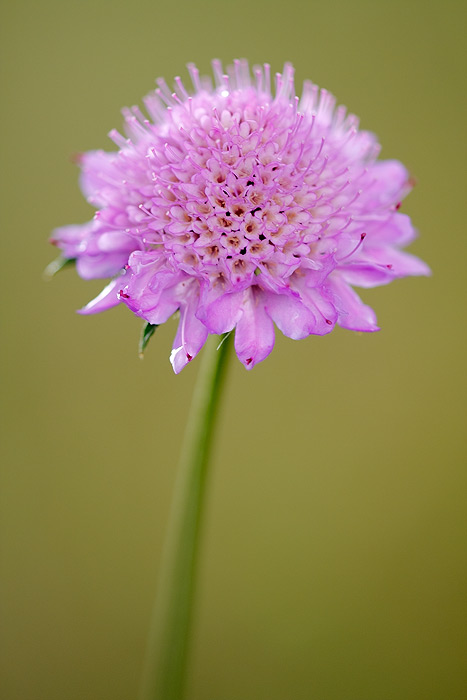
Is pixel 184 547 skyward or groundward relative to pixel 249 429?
groundward

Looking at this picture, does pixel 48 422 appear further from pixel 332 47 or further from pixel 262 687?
pixel 332 47

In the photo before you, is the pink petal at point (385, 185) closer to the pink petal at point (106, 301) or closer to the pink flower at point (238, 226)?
the pink flower at point (238, 226)

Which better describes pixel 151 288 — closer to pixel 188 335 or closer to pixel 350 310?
pixel 188 335

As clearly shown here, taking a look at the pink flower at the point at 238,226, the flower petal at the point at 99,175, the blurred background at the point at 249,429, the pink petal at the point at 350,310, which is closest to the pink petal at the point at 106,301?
the pink flower at the point at 238,226

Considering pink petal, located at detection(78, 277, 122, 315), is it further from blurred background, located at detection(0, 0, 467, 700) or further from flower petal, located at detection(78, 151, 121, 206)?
blurred background, located at detection(0, 0, 467, 700)

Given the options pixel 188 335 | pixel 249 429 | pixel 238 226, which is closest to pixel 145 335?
pixel 188 335
